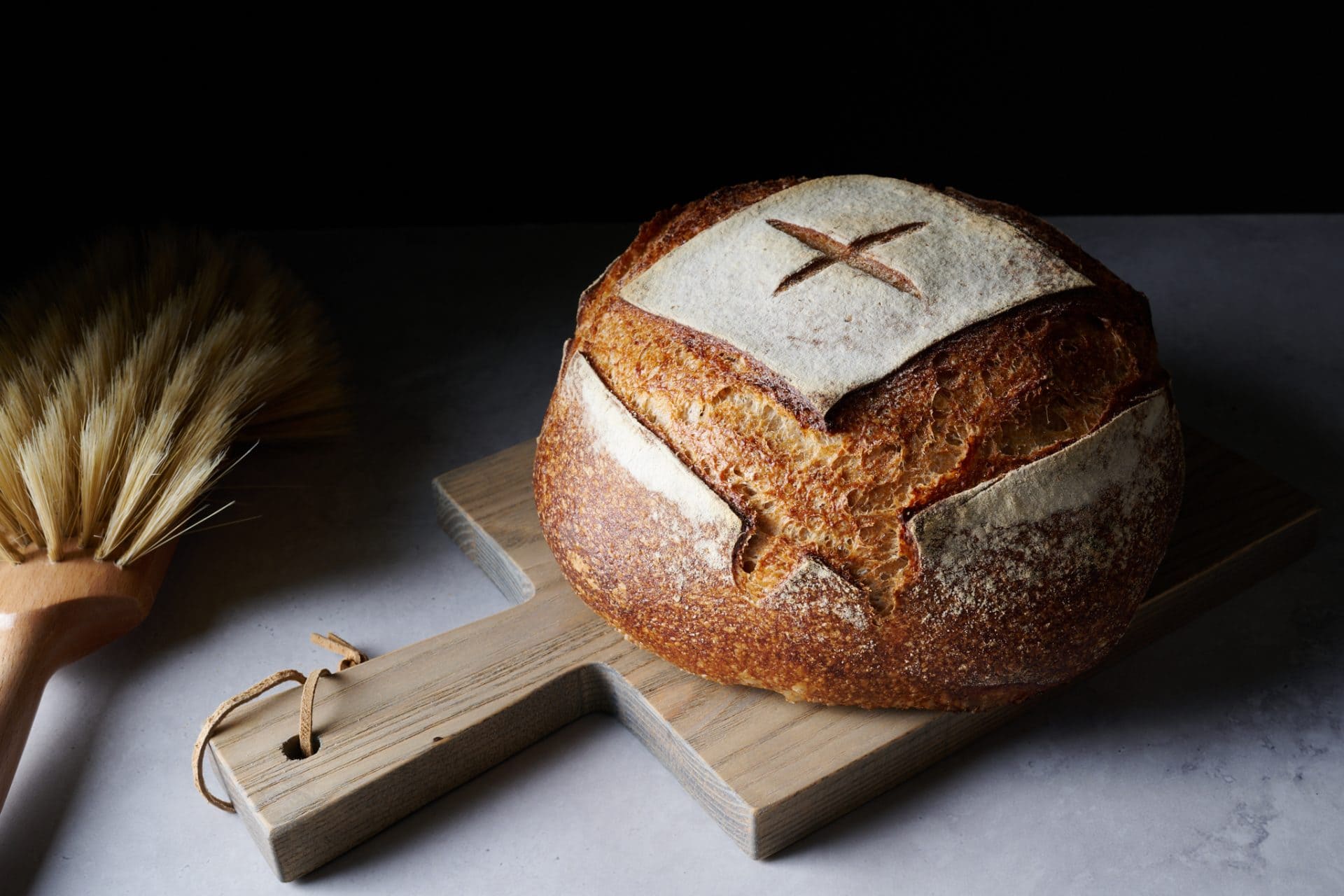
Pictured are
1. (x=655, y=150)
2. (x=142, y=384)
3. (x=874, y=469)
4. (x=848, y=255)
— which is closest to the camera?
(x=874, y=469)

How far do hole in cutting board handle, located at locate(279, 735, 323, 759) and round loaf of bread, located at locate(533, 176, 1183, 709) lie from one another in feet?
1.00

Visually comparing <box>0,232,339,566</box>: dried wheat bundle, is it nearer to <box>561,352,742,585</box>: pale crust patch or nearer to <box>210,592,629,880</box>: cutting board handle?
<box>210,592,629,880</box>: cutting board handle

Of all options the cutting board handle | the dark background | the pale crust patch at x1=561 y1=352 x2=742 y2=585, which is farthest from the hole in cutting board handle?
the dark background

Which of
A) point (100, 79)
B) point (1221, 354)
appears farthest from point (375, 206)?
point (1221, 354)

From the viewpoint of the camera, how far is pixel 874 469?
1.16m

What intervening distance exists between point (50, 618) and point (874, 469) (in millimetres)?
864

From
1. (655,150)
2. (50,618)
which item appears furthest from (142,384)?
(655,150)

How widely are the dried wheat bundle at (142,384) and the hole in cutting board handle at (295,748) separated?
305mm

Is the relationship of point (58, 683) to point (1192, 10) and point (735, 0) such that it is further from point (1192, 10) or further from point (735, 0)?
point (1192, 10)

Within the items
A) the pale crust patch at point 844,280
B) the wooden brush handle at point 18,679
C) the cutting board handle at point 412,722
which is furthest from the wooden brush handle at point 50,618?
the pale crust patch at point 844,280

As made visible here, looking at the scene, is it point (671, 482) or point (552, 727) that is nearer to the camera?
point (671, 482)

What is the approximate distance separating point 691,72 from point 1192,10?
0.87 m

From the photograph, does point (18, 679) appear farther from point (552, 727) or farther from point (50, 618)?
point (552, 727)

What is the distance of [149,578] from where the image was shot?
141 centimetres
